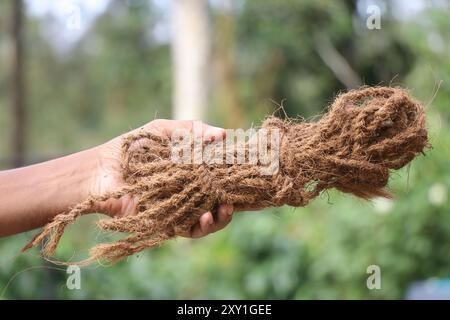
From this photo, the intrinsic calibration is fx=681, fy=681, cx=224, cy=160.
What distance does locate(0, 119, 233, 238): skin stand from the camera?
5.34 ft

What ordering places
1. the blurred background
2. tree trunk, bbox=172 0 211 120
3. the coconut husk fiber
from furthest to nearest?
tree trunk, bbox=172 0 211 120 < the blurred background < the coconut husk fiber

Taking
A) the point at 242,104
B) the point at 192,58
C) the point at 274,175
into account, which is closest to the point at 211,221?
the point at 274,175

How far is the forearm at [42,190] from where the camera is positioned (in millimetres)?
1627

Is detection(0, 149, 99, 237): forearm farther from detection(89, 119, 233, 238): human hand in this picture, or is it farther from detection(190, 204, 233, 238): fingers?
detection(190, 204, 233, 238): fingers

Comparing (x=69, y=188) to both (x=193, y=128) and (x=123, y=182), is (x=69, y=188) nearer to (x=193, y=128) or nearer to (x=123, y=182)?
(x=123, y=182)

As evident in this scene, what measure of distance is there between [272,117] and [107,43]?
11.5 meters

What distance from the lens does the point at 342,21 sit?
9.85 meters

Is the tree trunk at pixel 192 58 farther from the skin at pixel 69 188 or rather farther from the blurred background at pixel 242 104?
the skin at pixel 69 188

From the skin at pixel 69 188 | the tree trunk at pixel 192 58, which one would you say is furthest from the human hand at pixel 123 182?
the tree trunk at pixel 192 58

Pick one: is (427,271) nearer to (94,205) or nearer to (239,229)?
(239,229)

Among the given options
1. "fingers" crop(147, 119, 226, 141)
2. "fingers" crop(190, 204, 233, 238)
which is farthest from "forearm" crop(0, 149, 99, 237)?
"fingers" crop(190, 204, 233, 238)

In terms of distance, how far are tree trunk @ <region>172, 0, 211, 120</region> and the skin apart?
5402 millimetres

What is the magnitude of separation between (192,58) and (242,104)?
8.19ft
